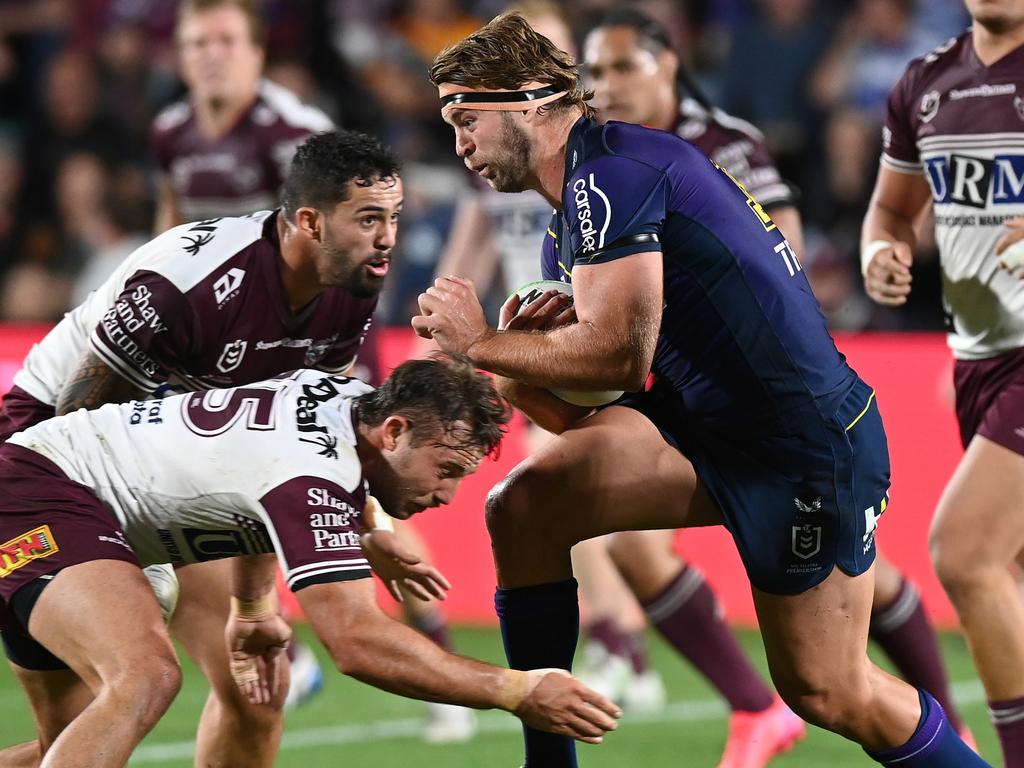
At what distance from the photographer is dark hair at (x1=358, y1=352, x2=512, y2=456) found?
157 inches

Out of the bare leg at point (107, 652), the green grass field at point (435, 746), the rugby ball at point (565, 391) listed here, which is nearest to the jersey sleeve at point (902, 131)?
the rugby ball at point (565, 391)

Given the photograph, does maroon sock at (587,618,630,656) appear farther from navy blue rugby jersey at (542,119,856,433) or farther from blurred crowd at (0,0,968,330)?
blurred crowd at (0,0,968,330)

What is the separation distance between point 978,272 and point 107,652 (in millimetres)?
2981

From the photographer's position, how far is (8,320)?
11820 mm

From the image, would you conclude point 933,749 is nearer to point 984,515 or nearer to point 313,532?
point 984,515

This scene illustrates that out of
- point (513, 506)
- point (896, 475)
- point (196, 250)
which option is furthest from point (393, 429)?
point (896, 475)

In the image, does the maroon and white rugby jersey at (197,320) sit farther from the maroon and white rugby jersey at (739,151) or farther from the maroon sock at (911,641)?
the maroon sock at (911,641)

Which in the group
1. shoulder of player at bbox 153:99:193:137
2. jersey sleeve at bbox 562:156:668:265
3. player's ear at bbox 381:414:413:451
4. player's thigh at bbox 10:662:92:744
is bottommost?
player's thigh at bbox 10:662:92:744

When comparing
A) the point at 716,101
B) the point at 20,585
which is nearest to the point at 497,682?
the point at 20,585

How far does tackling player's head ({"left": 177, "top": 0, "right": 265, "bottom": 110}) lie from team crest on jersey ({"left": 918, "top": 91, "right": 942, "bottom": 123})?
10.7ft

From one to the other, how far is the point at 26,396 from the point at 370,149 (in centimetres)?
124

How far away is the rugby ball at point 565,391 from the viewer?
446 cm

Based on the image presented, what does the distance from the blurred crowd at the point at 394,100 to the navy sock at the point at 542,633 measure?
18.4 ft

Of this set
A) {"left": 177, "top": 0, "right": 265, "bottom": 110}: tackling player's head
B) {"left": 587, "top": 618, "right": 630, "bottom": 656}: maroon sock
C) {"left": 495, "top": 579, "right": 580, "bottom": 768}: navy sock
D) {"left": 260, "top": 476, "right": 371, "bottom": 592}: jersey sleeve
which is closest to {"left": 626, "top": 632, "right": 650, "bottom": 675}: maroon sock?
{"left": 587, "top": 618, "right": 630, "bottom": 656}: maroon sock
